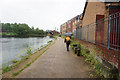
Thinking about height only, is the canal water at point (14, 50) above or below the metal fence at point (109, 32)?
below

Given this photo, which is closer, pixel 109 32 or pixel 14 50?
pixel 109 32

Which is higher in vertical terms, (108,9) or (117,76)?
(108,9)

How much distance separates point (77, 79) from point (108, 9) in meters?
4.46

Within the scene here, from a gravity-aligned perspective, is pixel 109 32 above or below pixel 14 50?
above

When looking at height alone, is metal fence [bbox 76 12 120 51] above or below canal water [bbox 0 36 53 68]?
above

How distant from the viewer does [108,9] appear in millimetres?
5086

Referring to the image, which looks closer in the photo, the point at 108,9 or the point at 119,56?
the point at 119,56

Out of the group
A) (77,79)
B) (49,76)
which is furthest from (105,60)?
(49,76)

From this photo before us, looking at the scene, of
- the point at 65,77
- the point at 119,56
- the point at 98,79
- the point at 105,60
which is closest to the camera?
the point at 119,56

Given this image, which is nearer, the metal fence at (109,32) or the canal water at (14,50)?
the metal fence at (109,32)

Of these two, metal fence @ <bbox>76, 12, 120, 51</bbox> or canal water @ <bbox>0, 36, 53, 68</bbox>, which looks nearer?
metal fence @ <bbox>76, 12, 120, 51</bbox>

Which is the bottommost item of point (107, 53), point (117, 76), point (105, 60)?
point (117, 76)

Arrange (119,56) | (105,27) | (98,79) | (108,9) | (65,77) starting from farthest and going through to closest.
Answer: (108,9), (105,27), (65,77), (98,79), (119,56)

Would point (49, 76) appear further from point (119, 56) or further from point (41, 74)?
point (119, 56)
